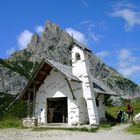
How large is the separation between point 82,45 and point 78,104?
19.1 feet

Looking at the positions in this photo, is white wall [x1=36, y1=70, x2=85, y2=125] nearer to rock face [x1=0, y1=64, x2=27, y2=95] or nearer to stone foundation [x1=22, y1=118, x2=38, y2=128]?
stone foundation [x1=22, y1=118, x2=38, y2=128]

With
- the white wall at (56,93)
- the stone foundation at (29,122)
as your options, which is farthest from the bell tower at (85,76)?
the stone foundation at (29,122)

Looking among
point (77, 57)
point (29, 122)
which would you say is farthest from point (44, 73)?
point (29, 122)

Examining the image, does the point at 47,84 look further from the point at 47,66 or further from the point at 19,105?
the point at 19,105

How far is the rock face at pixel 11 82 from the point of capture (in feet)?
538

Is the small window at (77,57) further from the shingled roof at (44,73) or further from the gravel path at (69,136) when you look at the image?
the gravel path at (69,136)

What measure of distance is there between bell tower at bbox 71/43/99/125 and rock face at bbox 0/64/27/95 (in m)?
131

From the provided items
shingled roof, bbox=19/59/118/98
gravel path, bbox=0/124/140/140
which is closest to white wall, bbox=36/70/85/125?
shingled roof, bbox=19/59/118/98

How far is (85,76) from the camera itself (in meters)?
32.1

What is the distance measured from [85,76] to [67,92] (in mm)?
2648

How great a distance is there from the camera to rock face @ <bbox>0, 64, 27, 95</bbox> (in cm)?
16400

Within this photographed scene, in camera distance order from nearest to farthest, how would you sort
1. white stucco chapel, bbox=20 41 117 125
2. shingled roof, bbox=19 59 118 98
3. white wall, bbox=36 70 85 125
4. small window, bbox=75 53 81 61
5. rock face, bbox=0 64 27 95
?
white stucco chapel, bbox=20 41 117 125, white wall, bbox=36 70 85 125, shingled roof, bbox=19 59 118 98, small window, bbox=75 53 81 61, rock face, bbox=0 64 27 95

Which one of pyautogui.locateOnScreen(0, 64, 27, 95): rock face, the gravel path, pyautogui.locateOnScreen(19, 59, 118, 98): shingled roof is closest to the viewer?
the gravel path

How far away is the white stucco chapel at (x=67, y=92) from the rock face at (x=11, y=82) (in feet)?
417
